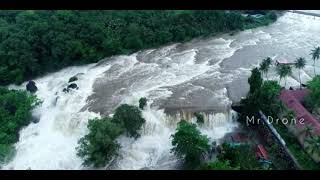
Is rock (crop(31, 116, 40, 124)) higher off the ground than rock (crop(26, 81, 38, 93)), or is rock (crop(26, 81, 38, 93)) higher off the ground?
rock (crop(26, 81, 38, 93))

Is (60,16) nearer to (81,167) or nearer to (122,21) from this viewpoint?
(122,21)

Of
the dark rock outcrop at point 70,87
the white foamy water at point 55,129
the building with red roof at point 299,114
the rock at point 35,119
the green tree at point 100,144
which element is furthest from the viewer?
the dark rock outcrop at point 70,87

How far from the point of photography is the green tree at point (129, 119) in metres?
19.4

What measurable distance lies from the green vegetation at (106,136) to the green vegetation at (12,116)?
3570 mm

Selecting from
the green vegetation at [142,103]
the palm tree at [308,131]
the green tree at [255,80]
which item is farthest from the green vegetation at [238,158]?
the green vegetation at [142,103]

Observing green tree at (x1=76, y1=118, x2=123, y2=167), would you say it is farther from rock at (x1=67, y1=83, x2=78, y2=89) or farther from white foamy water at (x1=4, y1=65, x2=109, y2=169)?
rock at (x1=67, y1=83, x2=78, y2=89)

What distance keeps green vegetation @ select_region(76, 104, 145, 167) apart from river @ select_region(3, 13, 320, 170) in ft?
2.42

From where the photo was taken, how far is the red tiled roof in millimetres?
19153

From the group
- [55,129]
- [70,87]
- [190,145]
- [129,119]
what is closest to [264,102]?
[190,145]

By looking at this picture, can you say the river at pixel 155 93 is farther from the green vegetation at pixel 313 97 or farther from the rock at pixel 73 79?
the green vegetation at pixel 313 97

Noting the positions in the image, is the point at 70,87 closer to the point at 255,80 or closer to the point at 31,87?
the point at 31,87

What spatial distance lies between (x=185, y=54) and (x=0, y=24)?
14589 mm

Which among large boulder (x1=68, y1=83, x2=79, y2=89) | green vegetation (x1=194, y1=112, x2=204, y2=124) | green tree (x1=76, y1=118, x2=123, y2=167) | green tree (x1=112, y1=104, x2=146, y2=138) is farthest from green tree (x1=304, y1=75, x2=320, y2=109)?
large boulder (x1=68, y1=83, x2=79, y2=89)

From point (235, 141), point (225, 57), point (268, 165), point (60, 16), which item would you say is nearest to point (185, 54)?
point (225, 57)
